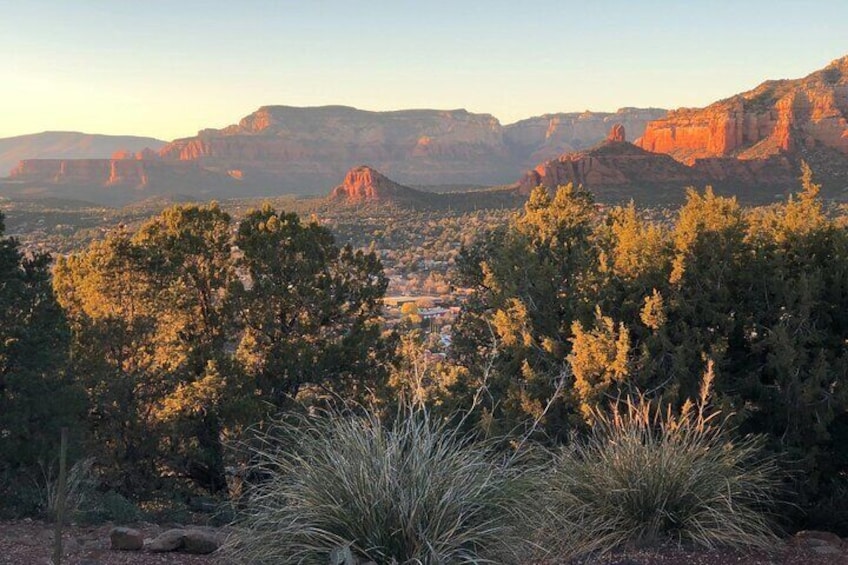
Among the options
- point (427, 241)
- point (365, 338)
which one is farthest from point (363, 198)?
point (365, 338)

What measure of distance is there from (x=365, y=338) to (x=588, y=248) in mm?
5830

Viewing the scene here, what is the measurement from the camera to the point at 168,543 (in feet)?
20.3

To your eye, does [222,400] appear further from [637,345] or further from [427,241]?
[427,241]

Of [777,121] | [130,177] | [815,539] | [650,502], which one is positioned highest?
[777,121]

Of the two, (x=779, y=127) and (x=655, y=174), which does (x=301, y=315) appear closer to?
(x=655, y=174)

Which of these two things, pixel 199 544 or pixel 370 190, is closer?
pixel 199 544

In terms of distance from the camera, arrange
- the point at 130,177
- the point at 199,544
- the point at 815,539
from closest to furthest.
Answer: the point at 199,544 → the point at 815,539 → the point at 130,177

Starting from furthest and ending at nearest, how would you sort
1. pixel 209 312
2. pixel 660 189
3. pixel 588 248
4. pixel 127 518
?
pixel 660 189 → pixel 209 312 → pixel 588 248 → pixel 127 518

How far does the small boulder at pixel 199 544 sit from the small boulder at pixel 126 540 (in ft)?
1.48

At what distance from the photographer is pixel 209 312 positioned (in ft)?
50.5

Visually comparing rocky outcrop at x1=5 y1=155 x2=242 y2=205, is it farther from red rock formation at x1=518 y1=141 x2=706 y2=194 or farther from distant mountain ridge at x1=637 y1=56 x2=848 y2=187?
distant mountain ridge at x1=637 y1=56 x2=848 y2=187

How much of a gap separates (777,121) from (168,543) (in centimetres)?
9528

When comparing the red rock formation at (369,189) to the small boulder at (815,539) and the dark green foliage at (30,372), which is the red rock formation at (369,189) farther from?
the small boulder at (815,539)

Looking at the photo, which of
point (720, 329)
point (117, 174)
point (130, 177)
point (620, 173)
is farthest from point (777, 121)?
point (117, 174)
